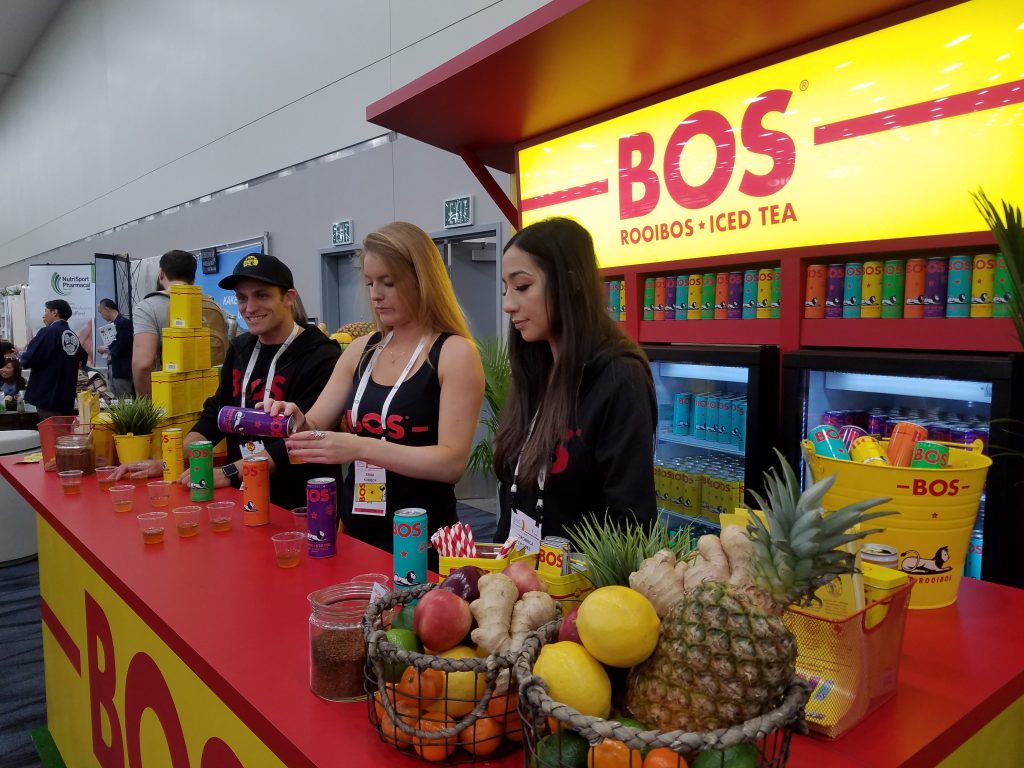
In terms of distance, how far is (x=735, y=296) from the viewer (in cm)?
303

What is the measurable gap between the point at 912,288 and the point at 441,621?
88.6 inches

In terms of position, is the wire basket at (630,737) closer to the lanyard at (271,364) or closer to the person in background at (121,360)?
the lanyard at (271,364)

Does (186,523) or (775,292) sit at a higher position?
(775,292)

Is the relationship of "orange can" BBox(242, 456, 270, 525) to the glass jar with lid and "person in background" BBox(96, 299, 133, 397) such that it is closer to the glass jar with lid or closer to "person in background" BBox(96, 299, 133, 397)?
the glass jar with lid

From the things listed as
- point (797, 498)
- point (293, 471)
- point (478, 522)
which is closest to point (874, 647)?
point (797, 498)

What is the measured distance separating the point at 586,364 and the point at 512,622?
90 cm

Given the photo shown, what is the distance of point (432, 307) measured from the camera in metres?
2.29

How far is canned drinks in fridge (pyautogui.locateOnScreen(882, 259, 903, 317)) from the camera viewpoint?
99.1 inches

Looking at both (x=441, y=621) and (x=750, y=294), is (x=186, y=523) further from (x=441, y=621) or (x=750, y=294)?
(x=750, y=294)

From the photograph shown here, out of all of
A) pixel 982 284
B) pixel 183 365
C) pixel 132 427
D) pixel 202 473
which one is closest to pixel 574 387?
pixel 202 473

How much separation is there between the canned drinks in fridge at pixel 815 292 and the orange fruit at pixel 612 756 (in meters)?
2.32

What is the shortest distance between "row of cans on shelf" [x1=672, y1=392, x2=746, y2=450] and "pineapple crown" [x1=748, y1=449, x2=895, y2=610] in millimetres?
2292

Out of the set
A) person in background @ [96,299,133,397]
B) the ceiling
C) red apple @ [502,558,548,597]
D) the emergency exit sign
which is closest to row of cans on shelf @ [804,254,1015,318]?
red apple @ [502,558,548,597]

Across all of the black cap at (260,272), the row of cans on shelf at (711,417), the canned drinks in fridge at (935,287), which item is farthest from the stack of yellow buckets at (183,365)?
the canned drinks in fridge at (935,287)
